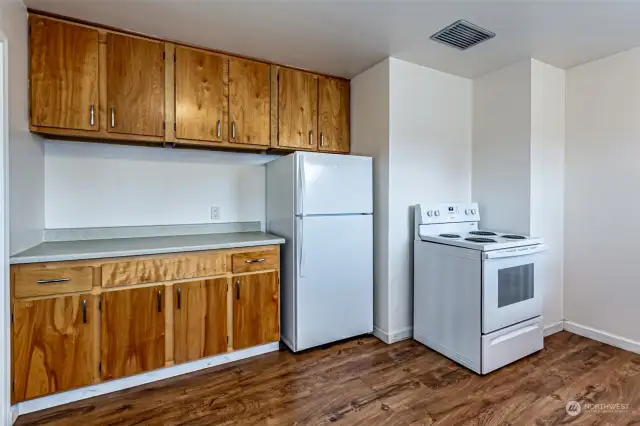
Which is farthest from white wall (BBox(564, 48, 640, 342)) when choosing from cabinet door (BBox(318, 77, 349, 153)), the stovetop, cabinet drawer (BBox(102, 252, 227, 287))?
cabinet drawer (BBox(102, 252, 227, 287))

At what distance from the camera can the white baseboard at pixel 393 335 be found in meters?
2.90

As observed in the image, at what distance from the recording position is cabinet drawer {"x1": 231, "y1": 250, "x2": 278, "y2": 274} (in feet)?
8.26

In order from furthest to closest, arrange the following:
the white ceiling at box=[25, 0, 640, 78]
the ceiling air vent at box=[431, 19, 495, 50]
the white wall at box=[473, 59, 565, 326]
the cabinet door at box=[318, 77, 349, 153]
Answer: the cabinet door at box=[318, 77, 349, 153] < the white wall at box=[473, 59, 565, 326] < the ceiling air vent at box=[431, 19, 495, 50] < the white ceiling at box=[25, 0, 640, 78]

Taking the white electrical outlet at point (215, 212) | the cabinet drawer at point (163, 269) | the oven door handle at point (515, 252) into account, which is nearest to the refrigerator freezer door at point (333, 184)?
the cabinet drawer at point (163, 269)

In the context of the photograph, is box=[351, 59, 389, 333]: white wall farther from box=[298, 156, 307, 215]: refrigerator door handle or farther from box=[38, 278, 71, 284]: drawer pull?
box=[38, 278, 71, 284]: drawer pull

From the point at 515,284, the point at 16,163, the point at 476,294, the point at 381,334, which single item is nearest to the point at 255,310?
the point at 381,334

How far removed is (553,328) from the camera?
3092 millimetres

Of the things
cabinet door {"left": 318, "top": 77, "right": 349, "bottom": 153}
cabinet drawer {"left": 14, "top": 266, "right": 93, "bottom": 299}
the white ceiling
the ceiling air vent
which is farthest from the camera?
cabinet door {"left": 318, "top": 77, "right": 349, "bottom": 153}

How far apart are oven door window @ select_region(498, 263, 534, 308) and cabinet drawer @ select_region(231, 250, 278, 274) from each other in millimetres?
1688

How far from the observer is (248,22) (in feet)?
7.50

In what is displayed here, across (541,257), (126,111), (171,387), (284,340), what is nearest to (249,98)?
(126,111)

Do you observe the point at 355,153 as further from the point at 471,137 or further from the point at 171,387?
the point at 171,387

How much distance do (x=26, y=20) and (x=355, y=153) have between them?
254 centimetres

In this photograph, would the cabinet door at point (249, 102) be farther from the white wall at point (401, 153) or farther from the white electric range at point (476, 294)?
the white electric range at point (476, 294)
